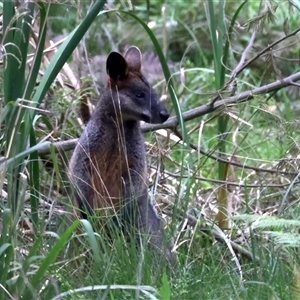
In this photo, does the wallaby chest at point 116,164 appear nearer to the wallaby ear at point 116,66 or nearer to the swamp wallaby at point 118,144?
the swamp wallaby at point 118,144

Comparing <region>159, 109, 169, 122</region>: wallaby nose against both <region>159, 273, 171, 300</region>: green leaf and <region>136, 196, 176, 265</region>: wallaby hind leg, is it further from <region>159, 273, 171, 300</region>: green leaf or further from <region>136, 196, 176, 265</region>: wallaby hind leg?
<region>159, 273, 171, 300</region>: green leaf

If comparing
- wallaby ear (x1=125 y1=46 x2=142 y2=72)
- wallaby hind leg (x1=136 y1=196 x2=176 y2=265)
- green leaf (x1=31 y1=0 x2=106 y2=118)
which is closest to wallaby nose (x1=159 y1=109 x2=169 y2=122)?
wallaby ear (x1=125 y1=46 x2=142 y2=72)

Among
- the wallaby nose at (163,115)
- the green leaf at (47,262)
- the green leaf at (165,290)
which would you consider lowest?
the green leaf at (165,290)

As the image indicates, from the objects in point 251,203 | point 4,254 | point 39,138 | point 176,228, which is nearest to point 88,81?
point 39,138

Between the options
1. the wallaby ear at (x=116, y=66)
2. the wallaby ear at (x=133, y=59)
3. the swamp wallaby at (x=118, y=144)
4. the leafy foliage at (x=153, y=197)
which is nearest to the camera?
the leafy foliage at (x=153, y=197)

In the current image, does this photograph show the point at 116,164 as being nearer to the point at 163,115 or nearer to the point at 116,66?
the point at 163,115

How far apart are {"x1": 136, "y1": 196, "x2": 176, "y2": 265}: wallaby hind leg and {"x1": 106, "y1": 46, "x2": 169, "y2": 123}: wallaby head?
451mm

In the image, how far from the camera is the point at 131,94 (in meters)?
4.50

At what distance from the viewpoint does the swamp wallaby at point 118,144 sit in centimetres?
428

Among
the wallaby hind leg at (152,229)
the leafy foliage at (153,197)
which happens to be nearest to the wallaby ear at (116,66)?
the leafy foliage at (153,197)

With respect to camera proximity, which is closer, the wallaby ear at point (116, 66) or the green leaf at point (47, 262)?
the green leaf at point (47, 262)

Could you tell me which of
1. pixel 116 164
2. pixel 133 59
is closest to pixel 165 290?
pixel 116 164

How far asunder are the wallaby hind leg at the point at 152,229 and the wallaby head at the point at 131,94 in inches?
17.7

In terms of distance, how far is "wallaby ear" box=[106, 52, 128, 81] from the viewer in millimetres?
4402
